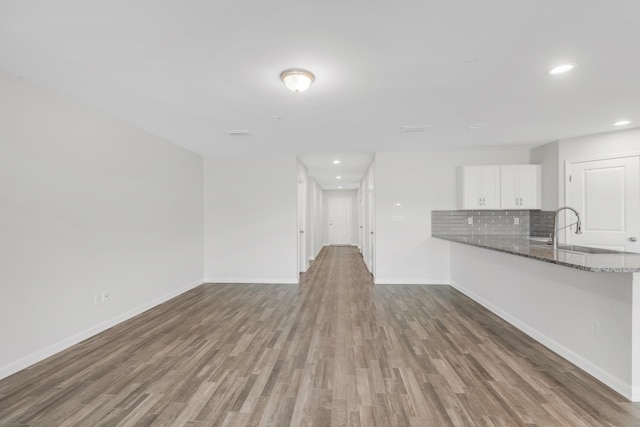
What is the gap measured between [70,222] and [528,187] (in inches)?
261

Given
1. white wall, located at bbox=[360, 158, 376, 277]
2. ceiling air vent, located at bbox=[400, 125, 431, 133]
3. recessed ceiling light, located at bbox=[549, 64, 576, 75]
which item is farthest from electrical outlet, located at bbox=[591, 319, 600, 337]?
white wall, located at bbox=[360, 158, 376, 277]

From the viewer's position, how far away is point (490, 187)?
515 centimetres

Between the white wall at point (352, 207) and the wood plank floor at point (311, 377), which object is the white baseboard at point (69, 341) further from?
the white wall at point (352, 207)

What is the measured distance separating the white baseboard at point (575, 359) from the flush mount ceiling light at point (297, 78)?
3335mm

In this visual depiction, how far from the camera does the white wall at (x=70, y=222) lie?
8.25 feet

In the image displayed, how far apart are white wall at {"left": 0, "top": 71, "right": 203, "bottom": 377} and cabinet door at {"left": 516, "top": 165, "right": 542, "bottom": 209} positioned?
5991 millimetres

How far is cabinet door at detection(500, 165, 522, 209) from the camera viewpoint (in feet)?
16.8

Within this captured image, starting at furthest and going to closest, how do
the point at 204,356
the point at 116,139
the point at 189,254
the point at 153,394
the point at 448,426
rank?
1. the point at 189,254
2. the point at 116,139
3. the point at 204,356
4. the point at 153,394
5. the point at 448,426

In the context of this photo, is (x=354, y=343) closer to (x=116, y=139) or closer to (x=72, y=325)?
(x=72, y=325)

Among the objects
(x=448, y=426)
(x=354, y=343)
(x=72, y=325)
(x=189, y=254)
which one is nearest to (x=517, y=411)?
(x=448, y=426)

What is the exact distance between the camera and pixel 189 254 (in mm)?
5375

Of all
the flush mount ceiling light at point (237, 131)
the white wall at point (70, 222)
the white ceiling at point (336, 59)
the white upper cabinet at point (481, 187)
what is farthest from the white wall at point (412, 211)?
the white wall at point (70, 222)

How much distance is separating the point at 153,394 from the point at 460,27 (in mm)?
3336

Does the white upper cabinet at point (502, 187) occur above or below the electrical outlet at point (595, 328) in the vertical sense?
above
